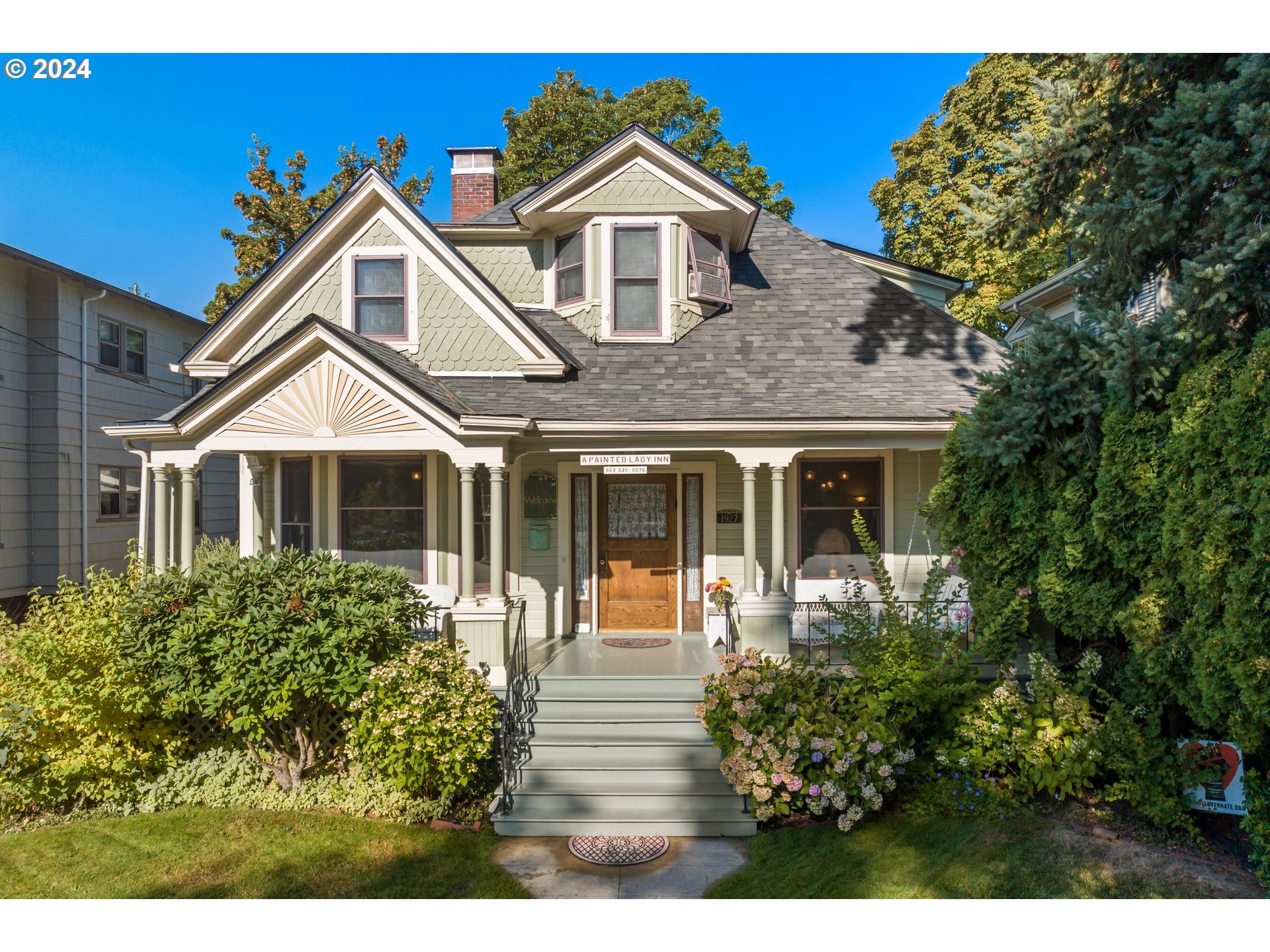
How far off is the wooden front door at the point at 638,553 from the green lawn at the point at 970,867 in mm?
4284

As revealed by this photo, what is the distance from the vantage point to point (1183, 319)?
5.50m

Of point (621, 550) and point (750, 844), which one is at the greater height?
point (621, 550)

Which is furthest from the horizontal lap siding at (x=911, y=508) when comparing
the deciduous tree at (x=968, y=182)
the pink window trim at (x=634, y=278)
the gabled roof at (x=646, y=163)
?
the deciduous tree at (x=968, y=182)

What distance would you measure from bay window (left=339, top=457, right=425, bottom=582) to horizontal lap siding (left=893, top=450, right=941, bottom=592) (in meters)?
6.47

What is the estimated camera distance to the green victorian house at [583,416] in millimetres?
8383

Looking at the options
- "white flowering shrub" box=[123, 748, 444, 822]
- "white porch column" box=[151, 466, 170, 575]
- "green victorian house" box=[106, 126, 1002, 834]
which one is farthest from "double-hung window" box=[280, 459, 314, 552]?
"white flowering shrub" box=[123, 748, 444, 822]

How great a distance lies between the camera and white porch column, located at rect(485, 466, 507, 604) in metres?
8.31

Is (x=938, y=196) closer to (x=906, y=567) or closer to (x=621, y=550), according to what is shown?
(x=906, y=567)

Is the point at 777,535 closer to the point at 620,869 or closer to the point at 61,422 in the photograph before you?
the point at 620,869

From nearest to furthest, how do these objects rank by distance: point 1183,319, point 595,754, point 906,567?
point 1183,319 → point 595,754 → point 906,567

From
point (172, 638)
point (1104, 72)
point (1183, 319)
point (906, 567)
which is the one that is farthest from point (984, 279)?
point (172, 638)

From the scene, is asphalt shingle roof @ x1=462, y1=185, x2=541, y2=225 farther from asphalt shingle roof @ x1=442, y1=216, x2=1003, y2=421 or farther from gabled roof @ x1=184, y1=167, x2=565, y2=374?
asphalt shingle roof @ x1=442, y1=216, x2=1003, y2=421

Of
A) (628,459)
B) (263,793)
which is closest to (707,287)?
(628,459)

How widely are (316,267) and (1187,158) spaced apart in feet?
32.3
